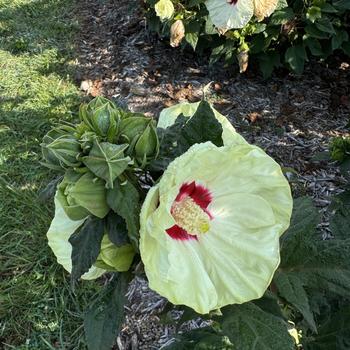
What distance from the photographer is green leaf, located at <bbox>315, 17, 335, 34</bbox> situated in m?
3.39

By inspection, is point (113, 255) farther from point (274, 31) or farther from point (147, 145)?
point (274, 31)

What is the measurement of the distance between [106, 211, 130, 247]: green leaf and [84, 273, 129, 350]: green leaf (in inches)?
6.8

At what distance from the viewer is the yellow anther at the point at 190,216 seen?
1145 mm

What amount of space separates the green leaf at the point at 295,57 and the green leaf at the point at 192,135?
2611mm

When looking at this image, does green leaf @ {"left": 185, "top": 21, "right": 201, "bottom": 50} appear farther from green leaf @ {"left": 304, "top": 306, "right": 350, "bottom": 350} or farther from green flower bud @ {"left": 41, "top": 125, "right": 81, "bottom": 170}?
green flower bud @ {"left": 41, "top": 125, "right": 81, "bottom": 170}

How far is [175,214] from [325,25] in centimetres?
264

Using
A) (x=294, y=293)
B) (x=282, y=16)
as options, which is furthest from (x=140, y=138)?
(x=282, y=16)

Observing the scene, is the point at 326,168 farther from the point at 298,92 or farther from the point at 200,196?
the point at 200,196

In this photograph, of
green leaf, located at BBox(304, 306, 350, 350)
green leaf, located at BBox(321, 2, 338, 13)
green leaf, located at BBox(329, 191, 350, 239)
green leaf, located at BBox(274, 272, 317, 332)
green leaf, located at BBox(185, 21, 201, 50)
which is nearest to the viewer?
green leaf, located at BBox(274, 272, 317, 332)

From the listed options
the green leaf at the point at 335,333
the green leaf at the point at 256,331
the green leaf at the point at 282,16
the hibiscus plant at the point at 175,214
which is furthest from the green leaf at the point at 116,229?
the green leaf at the point at 282,16

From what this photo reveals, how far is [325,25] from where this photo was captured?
3.43 m

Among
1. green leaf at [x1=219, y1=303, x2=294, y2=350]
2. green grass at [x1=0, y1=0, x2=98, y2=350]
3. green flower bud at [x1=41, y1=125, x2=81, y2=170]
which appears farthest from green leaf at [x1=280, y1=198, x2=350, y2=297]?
green grass at [x1=0, y1=0, x2=98, y2=350]

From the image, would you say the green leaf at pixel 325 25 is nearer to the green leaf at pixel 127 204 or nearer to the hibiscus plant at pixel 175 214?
the hibiscus plant at pixel 175 214

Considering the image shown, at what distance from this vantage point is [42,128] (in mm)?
3945
